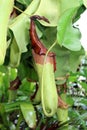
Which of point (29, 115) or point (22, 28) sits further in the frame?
point (29, 115)

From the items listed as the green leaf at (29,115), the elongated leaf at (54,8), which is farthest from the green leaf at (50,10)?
the green leaf at (29,115)

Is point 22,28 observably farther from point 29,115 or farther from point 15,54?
point 29,115

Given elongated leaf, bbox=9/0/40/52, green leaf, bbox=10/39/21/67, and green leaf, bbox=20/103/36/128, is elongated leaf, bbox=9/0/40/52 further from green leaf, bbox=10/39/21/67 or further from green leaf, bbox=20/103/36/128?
green leaf, bbox=20/103/36/128

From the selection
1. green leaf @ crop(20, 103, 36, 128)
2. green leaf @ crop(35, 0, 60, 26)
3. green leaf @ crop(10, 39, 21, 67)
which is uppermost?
green leaf @ crop(35, 0, 60, 26)

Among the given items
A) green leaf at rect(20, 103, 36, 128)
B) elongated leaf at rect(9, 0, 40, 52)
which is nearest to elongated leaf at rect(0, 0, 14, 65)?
elongated leaf at rect(9, 0, 40, 52)

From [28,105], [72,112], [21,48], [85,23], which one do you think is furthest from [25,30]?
[72,112]

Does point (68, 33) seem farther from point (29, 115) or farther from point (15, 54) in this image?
point (29, 115)

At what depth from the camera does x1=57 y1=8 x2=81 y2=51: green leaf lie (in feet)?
1.62

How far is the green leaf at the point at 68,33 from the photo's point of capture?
0.49 metres

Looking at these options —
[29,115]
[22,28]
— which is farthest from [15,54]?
[29,115]

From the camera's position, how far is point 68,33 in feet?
1.78

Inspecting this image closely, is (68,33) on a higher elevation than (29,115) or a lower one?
higher

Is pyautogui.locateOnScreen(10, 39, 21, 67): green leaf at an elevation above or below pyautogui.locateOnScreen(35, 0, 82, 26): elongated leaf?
below

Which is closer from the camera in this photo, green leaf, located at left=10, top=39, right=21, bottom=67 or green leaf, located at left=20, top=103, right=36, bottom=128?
green leaf, located at left=10, top=39, right=21, bottom=67
